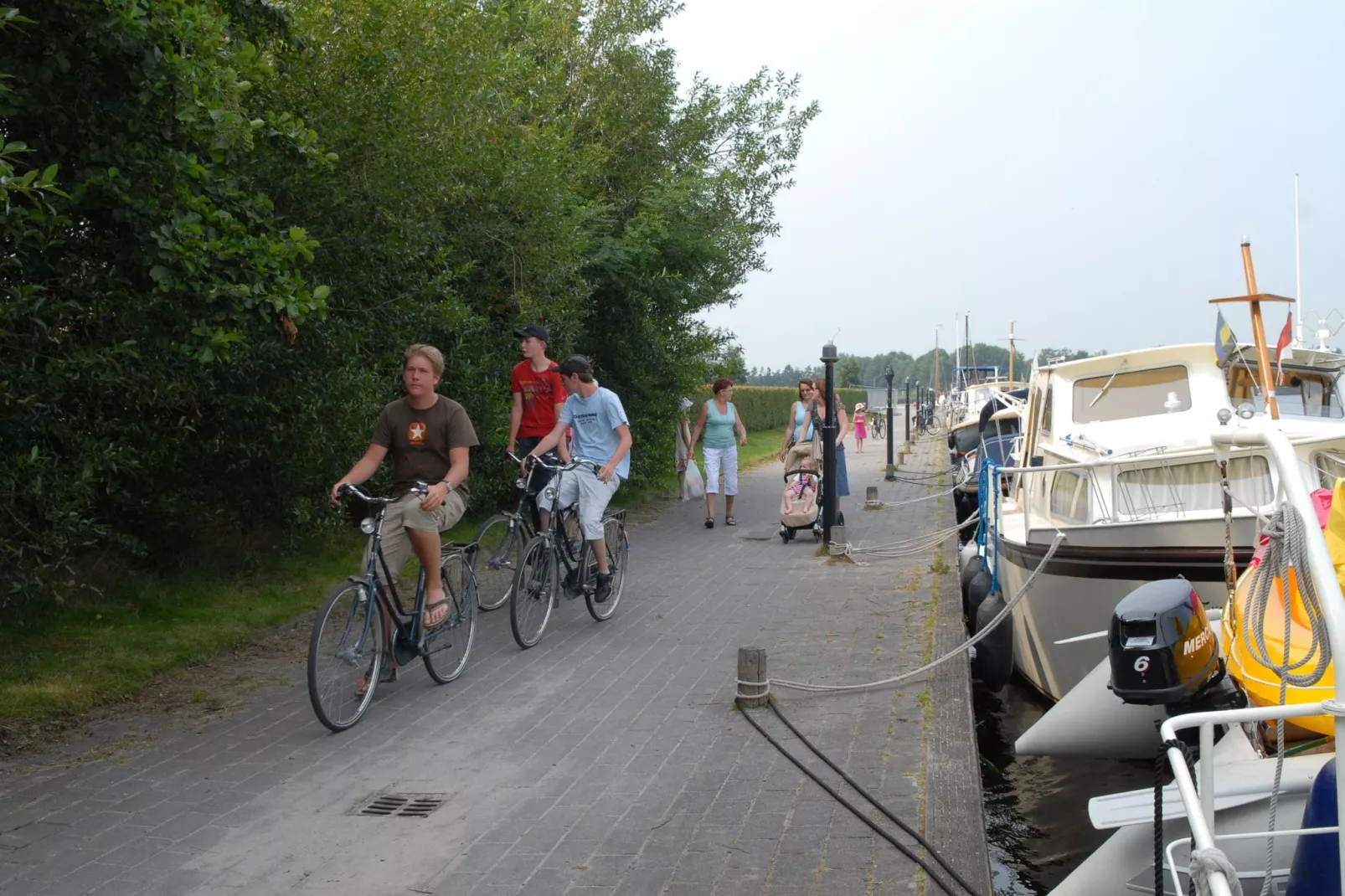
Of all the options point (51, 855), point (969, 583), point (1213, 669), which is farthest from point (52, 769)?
point (969, 583)

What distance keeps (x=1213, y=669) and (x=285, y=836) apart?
3.69 metres

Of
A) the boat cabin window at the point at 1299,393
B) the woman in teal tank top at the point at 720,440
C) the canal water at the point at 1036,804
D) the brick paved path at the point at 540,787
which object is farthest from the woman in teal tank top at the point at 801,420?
the brick paved path at the point at 540,787

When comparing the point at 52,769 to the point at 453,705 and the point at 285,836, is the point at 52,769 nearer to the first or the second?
the point at 285,836

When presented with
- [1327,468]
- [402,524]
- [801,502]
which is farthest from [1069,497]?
[402,524]

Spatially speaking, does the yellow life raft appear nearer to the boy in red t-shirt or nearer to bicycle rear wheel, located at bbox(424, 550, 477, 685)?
bicycle rear wheel, located at bbox(424, 550, 477, 685)

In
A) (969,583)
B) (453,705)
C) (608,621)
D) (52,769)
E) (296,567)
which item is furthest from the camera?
(969,583)

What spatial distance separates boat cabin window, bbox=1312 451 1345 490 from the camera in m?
8.02

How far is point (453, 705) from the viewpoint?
6688 millimetres

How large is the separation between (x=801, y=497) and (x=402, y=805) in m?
9.37

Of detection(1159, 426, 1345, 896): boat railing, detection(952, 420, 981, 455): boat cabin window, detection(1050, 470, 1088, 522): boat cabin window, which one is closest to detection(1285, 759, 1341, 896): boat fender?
detection(1159, 426, 1345, 896): boat railing

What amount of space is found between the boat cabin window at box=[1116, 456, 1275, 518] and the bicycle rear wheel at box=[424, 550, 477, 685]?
4388mm

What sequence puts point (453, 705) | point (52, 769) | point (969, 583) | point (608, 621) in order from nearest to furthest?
point (52, 769) → point (453, 705) → point (608, 621) → point (969, 583)

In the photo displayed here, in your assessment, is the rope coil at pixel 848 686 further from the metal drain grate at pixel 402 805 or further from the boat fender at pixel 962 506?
the boat fender at pixel 962 506

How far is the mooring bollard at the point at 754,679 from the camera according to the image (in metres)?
6.46
